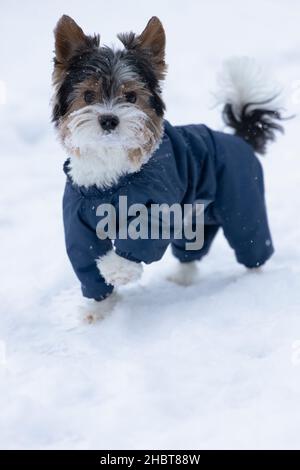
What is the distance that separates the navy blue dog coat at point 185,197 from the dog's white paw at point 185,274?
2.5 inches

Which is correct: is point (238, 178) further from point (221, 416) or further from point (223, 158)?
point (221, 416)

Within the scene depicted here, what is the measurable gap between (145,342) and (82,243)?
71 cm

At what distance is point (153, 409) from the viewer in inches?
124

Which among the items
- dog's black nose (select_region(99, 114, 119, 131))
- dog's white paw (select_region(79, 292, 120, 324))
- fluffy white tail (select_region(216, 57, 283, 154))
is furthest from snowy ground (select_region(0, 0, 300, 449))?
dog's black nose (select_region(99, 114, 119, 131))

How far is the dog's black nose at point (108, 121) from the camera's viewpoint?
3609 millimetres

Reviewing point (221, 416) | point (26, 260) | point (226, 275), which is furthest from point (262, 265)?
point (221, 416)

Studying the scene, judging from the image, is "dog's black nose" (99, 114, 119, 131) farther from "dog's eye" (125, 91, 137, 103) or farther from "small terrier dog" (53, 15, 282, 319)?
"dog's eye" (125, 91, 137, 103)

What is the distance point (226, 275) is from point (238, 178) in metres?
0.85

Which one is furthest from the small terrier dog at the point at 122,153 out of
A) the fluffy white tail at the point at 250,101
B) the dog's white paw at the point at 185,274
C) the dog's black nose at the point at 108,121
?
the dog's white paw at the point at 185,274

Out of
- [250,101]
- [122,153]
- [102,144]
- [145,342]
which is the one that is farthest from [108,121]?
[250,101]

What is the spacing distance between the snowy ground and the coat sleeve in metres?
0.30

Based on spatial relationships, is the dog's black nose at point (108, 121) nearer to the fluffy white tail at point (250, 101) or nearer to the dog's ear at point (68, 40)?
the dog's ear at point (68, 40)

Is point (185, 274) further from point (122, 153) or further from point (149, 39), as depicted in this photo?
point (149, 39)

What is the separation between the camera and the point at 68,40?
3.90 meters
